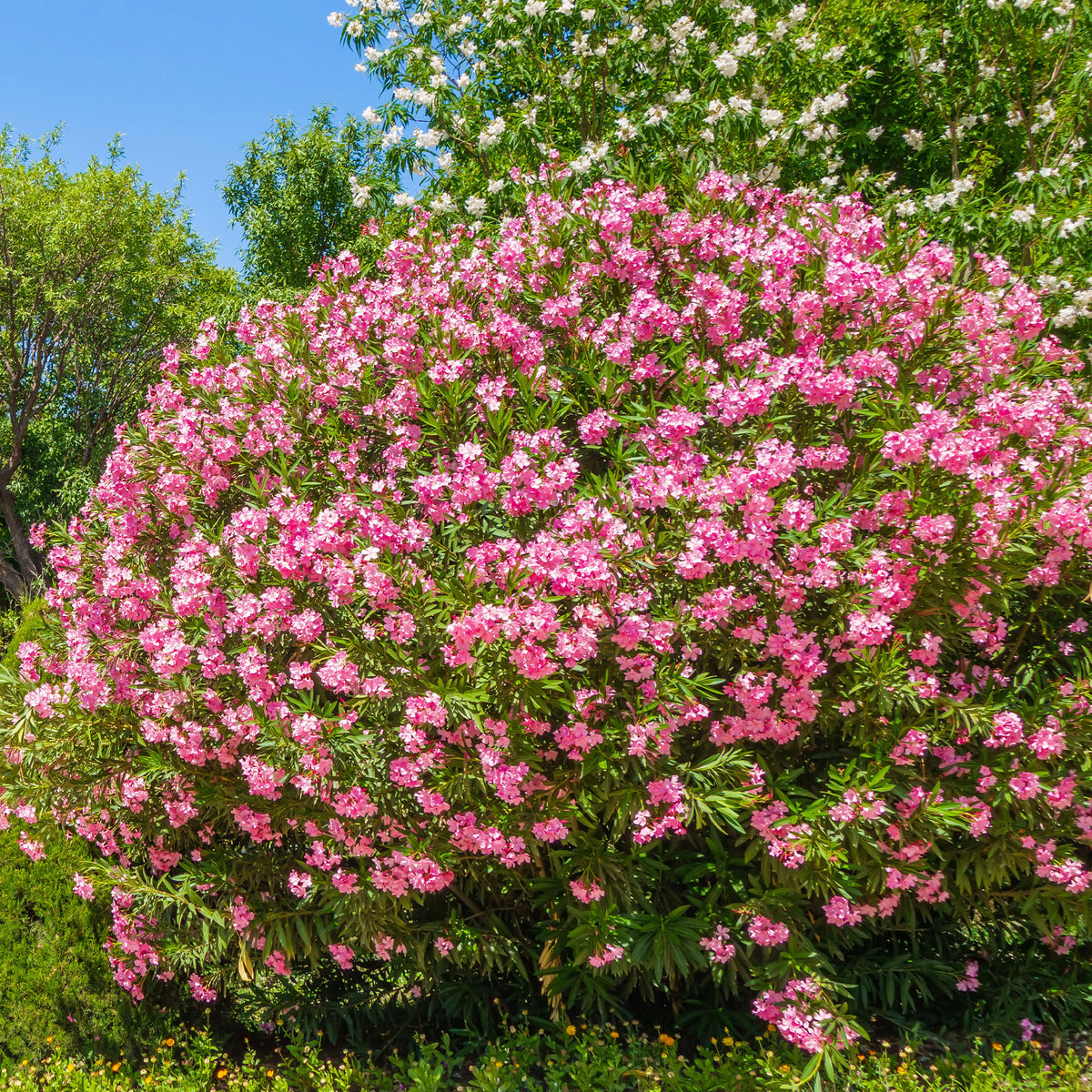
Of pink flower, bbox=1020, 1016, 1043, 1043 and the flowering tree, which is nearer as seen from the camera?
pink flower, bbox=1020, 1016, 1043, 1043

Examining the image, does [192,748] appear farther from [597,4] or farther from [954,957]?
[597,4]

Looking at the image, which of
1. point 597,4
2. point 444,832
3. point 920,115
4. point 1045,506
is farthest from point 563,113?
point 444,832

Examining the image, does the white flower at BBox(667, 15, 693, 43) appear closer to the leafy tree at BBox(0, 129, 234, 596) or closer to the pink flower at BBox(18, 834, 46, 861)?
the pink flower at BBox(18, 834, 46, 861)

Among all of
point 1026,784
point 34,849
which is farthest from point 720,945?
point 34,849

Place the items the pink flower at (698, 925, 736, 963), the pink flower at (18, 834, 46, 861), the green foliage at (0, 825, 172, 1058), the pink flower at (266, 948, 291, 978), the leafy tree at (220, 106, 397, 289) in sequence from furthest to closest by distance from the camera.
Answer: the leafy tree at (220, 106, 397, 289), the pink flower at (18, 834, 46, 861), the green foliage at (0, 825, 172, 1058), the pink flower at (266, 948, 291, 978), the pink flower at (698, 925, 736, 963)

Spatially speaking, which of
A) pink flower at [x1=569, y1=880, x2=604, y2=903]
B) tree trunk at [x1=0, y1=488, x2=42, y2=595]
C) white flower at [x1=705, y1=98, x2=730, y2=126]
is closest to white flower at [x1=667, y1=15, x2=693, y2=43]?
white flower at [x1=705, y1=98, x2=730, y2=126]

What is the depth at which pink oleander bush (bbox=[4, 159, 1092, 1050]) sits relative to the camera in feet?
14.5

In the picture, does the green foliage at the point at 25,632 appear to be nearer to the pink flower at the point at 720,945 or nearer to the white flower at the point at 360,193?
the pink flower at the point at 720,945

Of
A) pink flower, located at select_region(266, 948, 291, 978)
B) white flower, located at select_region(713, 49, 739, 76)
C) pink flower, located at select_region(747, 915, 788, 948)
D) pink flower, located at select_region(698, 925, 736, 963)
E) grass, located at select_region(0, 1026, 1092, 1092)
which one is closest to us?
grass, located at select_region(0, 1026, 1092, 1092)

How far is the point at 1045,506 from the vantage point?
14.6ft

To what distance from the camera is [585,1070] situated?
15.3 ft

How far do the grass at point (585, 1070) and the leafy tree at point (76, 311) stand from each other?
68.4ft

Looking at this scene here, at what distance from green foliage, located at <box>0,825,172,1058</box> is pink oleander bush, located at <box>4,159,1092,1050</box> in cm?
35

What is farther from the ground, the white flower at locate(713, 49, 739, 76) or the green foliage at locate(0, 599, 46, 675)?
the white flower at locate(713, 49, 739, 76)
